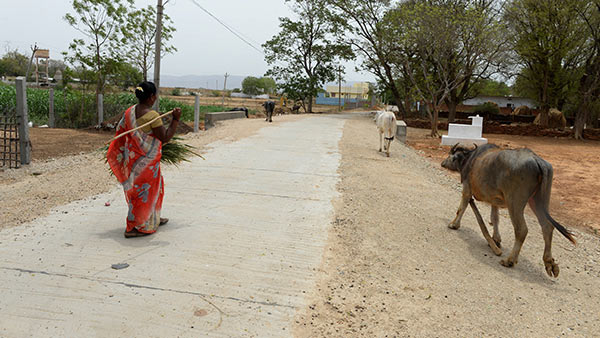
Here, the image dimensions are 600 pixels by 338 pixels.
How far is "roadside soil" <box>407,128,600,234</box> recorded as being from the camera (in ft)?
28.5

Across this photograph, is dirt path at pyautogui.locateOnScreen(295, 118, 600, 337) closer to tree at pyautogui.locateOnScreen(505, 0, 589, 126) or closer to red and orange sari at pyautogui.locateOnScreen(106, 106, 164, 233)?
red and orange sari at pyautogui.locateOnScreen(106, 106, 164, 233)

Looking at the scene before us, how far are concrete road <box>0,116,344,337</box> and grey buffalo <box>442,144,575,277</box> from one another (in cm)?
195

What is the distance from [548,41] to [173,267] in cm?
2662

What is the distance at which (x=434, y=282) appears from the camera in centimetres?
426

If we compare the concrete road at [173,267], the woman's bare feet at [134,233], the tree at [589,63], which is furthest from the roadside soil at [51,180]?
the tree at [589,63]

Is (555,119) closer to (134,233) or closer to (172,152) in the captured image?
(172,152)

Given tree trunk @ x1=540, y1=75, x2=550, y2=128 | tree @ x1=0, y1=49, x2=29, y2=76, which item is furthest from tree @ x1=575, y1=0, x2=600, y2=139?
tree @ x1=0, y1=49, x2=29, y2=76

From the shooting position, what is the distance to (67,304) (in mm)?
3373

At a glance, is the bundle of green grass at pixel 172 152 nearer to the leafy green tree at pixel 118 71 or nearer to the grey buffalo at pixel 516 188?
the grey buffalo at pixel 516 188

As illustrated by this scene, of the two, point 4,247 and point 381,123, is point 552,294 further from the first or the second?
point 381,123

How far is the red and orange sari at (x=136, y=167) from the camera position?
458cm

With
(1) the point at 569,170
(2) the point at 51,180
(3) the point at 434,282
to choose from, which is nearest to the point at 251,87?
(1) the point at 569,170

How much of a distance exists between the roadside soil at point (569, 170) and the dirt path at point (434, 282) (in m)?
1.88

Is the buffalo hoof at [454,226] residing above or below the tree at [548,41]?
below
